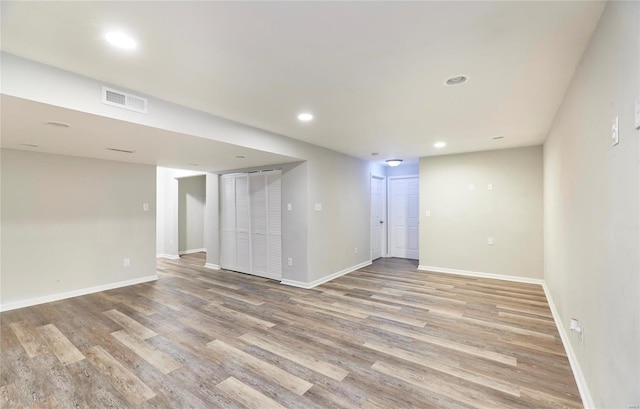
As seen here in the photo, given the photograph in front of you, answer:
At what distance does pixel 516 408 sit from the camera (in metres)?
1.87

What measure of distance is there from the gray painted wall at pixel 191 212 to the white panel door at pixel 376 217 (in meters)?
4.61

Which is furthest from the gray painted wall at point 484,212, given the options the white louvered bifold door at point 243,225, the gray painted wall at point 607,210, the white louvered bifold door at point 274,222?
the white louvered bifold door at point 243,225

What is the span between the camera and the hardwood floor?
201 cm

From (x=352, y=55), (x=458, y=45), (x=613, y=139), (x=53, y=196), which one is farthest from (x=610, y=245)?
(x=53, y=196)

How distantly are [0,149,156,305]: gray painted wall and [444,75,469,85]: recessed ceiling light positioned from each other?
500 cm

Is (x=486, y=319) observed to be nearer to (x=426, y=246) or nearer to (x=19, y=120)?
(x=426, y=246)

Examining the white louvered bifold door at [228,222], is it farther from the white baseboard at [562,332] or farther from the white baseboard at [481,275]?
the white baseboard at [562,332]

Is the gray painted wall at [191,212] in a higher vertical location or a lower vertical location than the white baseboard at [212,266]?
higher

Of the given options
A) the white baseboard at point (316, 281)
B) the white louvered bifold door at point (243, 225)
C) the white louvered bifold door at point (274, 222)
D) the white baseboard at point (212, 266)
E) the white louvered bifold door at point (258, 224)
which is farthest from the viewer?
the white baseboard at point (212, 266)

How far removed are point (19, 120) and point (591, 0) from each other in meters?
4.04

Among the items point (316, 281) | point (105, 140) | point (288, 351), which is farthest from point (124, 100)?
point (316, 281)

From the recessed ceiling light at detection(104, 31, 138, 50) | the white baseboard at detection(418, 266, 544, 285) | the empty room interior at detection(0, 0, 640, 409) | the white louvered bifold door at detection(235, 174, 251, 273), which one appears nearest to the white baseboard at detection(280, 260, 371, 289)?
the empty room interior at detection(0, 0, 640, 409)

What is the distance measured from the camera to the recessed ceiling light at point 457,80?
226 cm

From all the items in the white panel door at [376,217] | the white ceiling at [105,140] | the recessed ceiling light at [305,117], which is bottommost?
the white panel door at [376,217]
